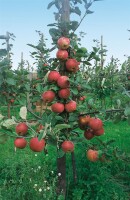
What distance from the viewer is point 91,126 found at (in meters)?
2.91

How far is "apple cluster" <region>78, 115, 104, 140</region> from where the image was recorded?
2891 mm

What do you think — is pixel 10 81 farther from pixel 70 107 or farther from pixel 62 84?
pixel 70 107

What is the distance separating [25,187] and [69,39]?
1.63 meters

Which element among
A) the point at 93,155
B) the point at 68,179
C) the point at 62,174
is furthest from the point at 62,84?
the point at 68,179

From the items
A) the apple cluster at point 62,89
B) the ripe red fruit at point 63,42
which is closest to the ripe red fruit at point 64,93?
the apple cluster at point 62,89

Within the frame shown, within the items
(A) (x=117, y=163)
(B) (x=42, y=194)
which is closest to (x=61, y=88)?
(B) (x=42, y=194)

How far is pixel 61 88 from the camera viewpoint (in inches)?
118

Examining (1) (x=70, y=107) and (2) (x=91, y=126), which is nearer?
(2) (x=91, y=126)

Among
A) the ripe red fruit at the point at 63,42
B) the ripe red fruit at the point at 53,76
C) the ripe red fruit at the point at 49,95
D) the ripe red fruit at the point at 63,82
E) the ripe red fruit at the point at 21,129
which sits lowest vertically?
the ripe red fruit at the point at 21,129

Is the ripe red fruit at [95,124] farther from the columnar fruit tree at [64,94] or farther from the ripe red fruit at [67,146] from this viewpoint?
the ripe red fruit at [67,146]

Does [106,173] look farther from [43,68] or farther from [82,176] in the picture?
[43,68]

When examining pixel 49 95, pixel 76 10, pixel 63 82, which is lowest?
pixel 49 95

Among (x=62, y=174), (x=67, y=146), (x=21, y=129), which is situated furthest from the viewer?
(x=62, y=174)

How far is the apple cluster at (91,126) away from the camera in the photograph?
2.89m
